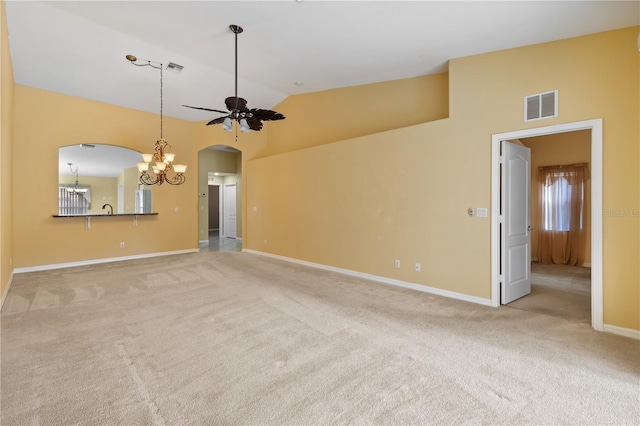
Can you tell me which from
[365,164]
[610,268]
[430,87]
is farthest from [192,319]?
[430,87]

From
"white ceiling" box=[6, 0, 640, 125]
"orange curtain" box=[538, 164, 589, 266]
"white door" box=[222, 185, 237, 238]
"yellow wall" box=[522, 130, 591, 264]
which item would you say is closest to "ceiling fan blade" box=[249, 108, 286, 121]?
"white ceiling" box=[6, 0, 640, 125]

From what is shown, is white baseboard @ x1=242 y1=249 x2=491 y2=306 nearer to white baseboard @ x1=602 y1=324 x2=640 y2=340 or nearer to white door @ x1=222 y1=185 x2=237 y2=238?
white baseboard @ x1=602 y1=324 x2=640 y2=340

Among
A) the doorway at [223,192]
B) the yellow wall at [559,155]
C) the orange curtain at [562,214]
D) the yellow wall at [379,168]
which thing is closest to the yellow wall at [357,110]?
the yellow wall at [379,168]

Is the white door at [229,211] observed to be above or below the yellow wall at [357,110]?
below

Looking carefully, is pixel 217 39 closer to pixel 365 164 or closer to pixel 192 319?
pixel 365 164

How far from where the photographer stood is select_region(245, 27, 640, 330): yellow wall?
9.61 ft

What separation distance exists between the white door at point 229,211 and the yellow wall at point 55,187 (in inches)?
125

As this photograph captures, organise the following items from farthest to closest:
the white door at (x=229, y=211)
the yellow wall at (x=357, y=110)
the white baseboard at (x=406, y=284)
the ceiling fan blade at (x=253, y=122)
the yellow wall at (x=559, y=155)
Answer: the white door at (x=229, y=211) → the yellow wall at (x=559, y=155) → the yellow wall at (x=357, y=110) → the ceiling fan blade at (x=253, y=122) → the white baseboard at (x=406, y=284)

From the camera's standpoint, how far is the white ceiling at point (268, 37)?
3.03 metres

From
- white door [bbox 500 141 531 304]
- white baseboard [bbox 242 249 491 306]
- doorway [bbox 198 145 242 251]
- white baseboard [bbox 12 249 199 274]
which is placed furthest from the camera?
doorway [bbox 198 145 242 251]

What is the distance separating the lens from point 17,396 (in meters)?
A: 1.94

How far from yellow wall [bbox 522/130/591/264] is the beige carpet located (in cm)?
425

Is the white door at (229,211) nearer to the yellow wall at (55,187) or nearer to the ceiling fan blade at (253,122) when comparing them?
the yellow wall at (55,187)

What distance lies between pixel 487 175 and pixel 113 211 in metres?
8.03
